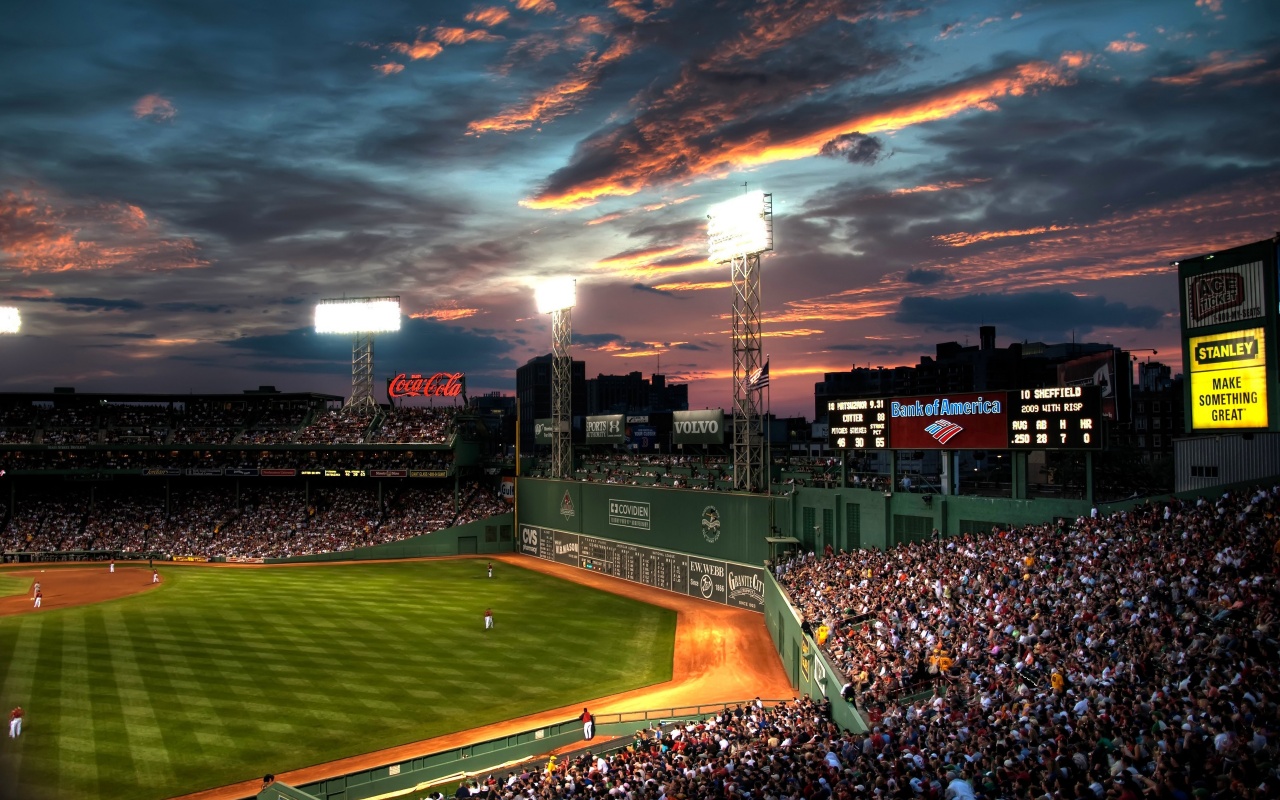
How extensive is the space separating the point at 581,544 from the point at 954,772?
4451cm

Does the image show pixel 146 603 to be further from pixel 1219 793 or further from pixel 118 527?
pixel 1219 793

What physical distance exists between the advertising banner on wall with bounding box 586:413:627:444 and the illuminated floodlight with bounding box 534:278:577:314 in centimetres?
858

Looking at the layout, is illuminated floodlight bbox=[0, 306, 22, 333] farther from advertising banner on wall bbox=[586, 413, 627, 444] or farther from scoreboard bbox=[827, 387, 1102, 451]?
scoreboard bbox=[827, 387, 1102, 451]

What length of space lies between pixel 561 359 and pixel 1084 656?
152ft

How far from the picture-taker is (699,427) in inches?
2050

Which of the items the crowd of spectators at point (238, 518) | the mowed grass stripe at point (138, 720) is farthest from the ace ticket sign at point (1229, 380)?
the crowd of spectators at point (238, 518)

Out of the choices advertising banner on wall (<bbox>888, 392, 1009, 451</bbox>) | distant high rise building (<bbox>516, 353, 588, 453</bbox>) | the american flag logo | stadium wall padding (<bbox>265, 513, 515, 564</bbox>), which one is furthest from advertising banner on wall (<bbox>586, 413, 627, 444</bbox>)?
distant high rise building (<bbox>516, 353, 588, 453</bbox>)

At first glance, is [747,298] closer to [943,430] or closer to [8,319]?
[943,430]

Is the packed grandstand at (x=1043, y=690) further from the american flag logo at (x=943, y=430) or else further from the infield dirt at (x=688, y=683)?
the infield dirt at (x=688, y=683)

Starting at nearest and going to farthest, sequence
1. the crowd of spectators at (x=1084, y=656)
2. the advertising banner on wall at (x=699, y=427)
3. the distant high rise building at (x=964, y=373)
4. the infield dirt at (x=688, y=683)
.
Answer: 1. the crowd of spectators at (x=1084, y=656)
2. the infield dirt at (x=688, y=683)
3. the advertising banner on wall at (x=699, y=427)
4. the distant high rise building at (x=964, y=373)

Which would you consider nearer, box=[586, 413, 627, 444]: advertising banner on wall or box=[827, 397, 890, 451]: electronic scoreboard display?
box=[827, 397, 890, 451]: electronic scoreboard display

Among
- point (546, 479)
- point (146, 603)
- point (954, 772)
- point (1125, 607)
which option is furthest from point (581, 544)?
point (954, 772)

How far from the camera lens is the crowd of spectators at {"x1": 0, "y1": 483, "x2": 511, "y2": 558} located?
62281mm

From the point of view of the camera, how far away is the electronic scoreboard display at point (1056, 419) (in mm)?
25906
